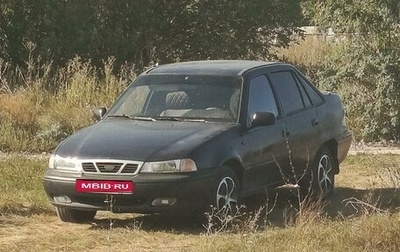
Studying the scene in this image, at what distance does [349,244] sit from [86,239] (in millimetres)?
2324

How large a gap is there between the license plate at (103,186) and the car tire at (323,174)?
2728 millimetres

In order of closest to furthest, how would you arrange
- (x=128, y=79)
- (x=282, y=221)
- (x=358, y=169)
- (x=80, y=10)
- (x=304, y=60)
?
(x=282, y=221) < (x=358, y=169) < (x=128, y=79) < (x=80, y=10) < (x=304, y=60)

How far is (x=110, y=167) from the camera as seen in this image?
8.76 meters

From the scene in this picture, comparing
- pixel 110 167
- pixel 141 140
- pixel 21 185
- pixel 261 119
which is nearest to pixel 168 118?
pixel 141 140

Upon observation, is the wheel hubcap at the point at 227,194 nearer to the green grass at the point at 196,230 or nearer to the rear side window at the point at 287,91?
the green grass at the point at 196,230

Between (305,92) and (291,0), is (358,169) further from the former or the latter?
(291,0)

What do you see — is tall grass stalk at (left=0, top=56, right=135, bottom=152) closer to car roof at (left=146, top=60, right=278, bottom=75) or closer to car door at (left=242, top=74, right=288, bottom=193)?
car roof at (left=146, top=60, right=278, bottom=75)

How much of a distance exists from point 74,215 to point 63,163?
63 cm

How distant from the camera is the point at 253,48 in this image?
25.2 meters

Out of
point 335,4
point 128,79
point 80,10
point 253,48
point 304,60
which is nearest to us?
point 335,4

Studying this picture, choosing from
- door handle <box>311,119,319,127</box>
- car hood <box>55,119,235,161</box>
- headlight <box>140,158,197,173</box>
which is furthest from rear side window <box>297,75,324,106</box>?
headlight <box>140,158,197,173</box>

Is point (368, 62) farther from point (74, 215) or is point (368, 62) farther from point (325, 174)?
point (74, 215)

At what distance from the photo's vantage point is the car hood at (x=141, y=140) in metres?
8.77

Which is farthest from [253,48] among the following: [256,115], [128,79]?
[256,115]
